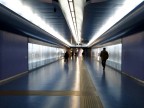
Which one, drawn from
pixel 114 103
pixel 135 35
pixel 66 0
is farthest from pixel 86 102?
pixel 135 35

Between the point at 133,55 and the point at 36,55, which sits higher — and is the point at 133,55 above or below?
above

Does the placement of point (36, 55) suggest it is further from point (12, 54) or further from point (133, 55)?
point (133, 55)

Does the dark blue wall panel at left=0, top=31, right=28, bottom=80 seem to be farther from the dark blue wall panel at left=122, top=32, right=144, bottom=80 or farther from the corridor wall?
the dark blue wall panel at left=122, top=32, right=144, bottom=80

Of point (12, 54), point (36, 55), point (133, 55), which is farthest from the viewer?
point (36, 55)

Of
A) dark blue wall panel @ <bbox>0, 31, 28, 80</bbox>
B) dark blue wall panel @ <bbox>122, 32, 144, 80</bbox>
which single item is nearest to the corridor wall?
dark blue wall panel @ <bbox>0, 31, 28, 80</bbox>

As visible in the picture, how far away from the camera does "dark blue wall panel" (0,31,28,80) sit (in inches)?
366

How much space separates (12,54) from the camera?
34.6 ft

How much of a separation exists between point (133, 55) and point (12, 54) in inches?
259

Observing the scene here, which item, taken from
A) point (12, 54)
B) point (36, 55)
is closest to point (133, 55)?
point (12, 54)

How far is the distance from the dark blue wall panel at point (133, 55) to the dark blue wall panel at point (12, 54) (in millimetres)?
6514

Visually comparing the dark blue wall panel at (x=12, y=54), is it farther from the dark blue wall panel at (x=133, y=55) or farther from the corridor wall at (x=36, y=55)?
the dark blue wall panel at (x=133, y=55)

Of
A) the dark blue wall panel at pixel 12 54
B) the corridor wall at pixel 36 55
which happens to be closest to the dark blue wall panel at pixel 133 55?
the dark blue wall panel at pixel 12 54

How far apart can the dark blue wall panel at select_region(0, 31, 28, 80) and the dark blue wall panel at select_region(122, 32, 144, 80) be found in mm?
6514

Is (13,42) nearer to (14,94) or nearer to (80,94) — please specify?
(14,94)
